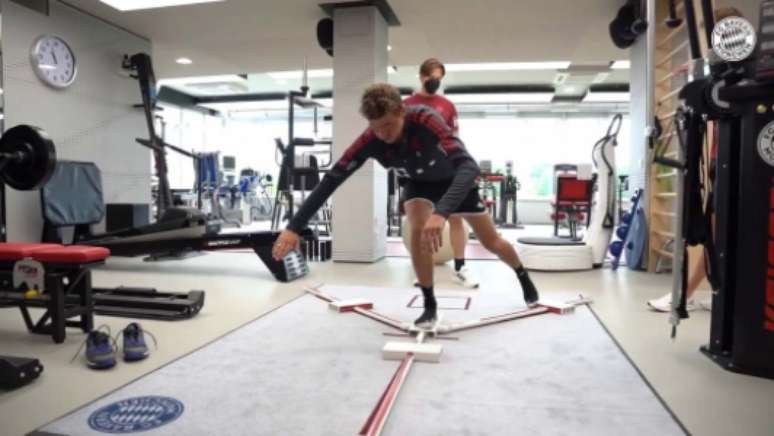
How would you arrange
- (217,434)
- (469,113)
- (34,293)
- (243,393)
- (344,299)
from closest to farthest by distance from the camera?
(217,434) < (243,393) < (34,293) < (344,299) < (469,113)

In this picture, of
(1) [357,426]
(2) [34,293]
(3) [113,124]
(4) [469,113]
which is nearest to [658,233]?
(1) [357,426]

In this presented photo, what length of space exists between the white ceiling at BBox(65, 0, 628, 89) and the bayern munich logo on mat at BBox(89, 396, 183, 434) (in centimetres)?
443

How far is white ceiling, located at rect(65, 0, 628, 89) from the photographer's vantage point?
534 cm

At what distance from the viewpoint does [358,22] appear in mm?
5176

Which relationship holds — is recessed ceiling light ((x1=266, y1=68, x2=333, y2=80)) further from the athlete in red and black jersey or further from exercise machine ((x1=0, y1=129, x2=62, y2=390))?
exercise machine ((x1=0, y1=129, x2=62, y2=390))

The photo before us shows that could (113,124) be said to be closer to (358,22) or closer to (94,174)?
(94,174)

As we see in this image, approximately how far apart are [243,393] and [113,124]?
16.6 ft

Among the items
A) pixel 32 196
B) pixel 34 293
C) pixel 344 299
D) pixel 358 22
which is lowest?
pixel 344 299

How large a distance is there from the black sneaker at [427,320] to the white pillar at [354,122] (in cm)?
257

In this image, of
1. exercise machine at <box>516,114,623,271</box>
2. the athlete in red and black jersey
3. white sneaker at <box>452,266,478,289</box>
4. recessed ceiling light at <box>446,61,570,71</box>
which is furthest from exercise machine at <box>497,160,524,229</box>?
the athlete in red and black jersey

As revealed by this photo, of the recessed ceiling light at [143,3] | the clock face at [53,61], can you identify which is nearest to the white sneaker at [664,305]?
the recessed ceiling light at [143,3]

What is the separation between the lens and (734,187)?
2.04m

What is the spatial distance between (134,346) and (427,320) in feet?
4.38

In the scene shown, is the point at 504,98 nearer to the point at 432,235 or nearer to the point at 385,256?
the point at 385,256
